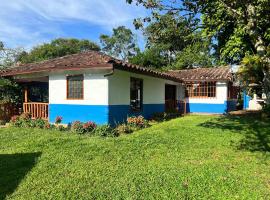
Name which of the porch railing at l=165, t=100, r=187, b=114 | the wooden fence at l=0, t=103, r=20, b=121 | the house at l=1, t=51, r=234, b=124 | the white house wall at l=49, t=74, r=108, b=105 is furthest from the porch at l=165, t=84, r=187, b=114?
the wooden fence at l=0, t=103, r=20, b=121

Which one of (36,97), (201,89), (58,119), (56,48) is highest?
(56,48)

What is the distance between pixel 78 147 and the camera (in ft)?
31.4

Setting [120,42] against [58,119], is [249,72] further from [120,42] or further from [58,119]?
[120,42]

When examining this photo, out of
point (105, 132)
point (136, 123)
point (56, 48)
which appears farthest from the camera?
point (56, 48)

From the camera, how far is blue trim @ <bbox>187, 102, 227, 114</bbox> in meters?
24.6

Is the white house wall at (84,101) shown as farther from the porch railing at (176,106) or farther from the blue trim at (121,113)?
the porch railing at (176,106)

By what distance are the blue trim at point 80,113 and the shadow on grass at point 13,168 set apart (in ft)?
17.8

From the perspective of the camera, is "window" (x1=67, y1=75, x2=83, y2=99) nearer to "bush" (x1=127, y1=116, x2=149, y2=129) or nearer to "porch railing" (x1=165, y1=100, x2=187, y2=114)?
"bush" (x1=127, y1=116, x2=149, y2=129)

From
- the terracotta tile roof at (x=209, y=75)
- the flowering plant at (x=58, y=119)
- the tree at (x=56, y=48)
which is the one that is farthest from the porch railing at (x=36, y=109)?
the tree at (x=56, y=48)

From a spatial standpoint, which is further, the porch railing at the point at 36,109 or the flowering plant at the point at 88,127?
the porch railing at the point at 36,109

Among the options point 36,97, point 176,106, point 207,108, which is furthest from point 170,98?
point 36,97

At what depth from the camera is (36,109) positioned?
16641mm

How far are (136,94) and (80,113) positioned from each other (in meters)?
4.03

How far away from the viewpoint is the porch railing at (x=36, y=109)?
16359 mm
